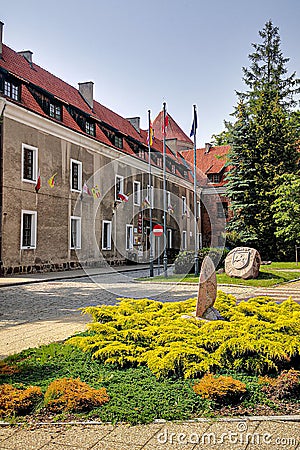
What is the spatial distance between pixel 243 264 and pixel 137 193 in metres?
18.2

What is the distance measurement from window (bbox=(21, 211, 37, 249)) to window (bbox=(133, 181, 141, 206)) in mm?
13674

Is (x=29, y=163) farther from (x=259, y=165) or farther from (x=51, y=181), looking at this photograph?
(x=259, y=165)

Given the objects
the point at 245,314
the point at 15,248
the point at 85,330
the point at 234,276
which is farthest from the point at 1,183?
the point at 245,314

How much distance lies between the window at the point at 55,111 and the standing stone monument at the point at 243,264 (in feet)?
41.8

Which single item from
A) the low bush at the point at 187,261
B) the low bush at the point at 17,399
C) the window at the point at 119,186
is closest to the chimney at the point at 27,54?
the window at the point at 119,186

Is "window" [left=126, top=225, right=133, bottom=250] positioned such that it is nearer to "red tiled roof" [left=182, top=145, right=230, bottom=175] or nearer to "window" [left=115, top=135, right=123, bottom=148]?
"window" [left=115, top=135, right=123, bottom=148]

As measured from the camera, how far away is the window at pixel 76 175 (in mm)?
28594

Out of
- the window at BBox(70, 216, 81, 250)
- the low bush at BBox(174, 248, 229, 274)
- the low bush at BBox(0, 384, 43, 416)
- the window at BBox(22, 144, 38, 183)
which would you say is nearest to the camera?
the low bush at BBox(0, 384, 43, 416)

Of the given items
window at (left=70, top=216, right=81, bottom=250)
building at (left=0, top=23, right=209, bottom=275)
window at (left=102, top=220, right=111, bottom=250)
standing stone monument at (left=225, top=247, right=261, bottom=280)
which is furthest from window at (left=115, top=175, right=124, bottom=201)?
standing stone monument at (left=225, top=247, right=261, bottom=280)

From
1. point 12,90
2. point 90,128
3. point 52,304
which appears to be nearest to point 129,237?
point 90,128

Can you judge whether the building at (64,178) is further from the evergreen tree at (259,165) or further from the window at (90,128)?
the evergreen tree at (259,165)

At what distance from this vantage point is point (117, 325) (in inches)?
290

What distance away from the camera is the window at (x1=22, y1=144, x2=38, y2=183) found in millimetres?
24047

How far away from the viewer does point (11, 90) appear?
23766 millimetres
